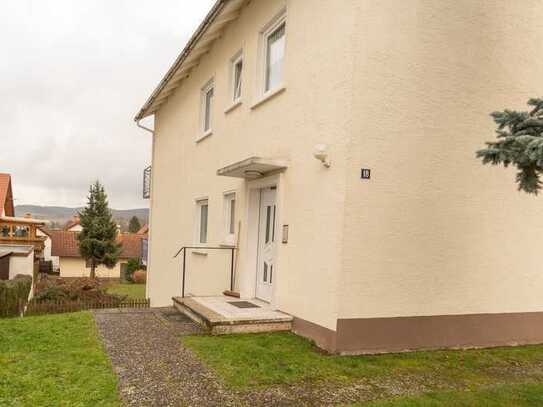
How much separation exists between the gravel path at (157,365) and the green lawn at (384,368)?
252mm

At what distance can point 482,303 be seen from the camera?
689 centimetres

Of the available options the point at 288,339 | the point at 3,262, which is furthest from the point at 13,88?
the point at 288,339

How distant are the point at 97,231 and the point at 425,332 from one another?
40293mm

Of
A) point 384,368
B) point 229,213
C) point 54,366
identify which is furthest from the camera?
point 229,213

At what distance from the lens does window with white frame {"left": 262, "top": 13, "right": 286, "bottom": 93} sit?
8.44m

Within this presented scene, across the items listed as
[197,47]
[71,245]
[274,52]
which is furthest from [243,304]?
[71,245]

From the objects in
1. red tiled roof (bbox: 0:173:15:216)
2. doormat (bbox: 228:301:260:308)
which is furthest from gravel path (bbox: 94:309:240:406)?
red tiled roof (bbox: 0:173:15:216)

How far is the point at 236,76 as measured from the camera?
34.6 ft

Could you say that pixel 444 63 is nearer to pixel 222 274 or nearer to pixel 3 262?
pixel 222 274

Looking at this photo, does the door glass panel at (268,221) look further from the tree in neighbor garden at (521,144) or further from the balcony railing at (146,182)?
the balcony railing at (146,182)

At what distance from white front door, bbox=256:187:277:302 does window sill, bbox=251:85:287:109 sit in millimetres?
1642

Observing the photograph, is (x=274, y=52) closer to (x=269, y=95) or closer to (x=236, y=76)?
(x=269, y=95)

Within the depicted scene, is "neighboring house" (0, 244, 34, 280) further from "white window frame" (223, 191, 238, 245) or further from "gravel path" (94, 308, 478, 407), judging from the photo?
"gravel path" (94, 308, 478, 407)

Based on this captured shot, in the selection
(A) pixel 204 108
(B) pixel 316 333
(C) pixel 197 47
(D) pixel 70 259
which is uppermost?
(C) pixel 197 47
